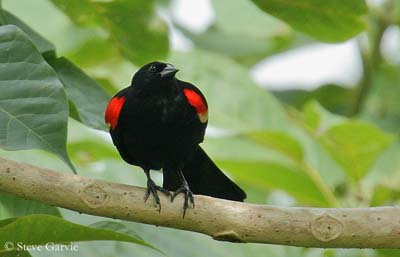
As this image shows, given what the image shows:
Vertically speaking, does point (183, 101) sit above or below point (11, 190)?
above

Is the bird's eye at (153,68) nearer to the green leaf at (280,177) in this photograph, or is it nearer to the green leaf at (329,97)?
the green leaf at (280,177)

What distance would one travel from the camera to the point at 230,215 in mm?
2805

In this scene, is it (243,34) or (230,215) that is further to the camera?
(243,34)

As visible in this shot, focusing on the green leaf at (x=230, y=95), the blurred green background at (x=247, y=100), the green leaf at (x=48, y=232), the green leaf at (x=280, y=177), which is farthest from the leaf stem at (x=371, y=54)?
the green leaf at (x=48, y=232)

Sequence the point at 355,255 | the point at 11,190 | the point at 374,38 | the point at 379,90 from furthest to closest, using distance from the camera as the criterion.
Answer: the point at 379,90
the point at 374,38
the point at 355,255
the point at 11,190

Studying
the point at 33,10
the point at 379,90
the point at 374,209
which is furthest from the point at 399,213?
the point at 33,10

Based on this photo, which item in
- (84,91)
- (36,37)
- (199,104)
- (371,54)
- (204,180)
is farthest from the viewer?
(371,54)

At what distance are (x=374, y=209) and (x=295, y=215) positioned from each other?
0.23 metres

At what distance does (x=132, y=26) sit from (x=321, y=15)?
2.47 feet

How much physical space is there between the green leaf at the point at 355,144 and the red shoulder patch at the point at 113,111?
3.81 feet

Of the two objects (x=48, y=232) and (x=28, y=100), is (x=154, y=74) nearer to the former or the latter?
(x=28, y=100)

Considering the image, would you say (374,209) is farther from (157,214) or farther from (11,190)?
(11,190)

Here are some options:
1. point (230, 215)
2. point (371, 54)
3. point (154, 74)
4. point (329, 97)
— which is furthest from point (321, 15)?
point (329, 97)

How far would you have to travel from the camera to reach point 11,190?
8.91 ft
